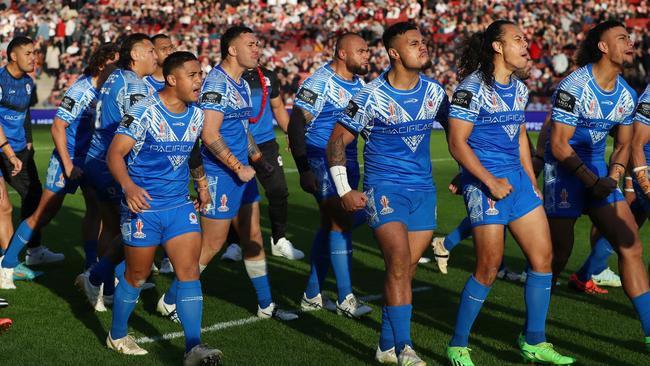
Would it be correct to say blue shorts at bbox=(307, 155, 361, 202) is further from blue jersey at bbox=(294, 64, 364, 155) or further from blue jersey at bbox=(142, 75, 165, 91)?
blue jersey at bbox=(142, 75, 165, 91)

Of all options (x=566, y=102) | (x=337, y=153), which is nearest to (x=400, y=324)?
(x=337, y=153)

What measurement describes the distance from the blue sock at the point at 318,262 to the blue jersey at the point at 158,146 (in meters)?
1.81

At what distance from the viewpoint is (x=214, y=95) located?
24.3 feet

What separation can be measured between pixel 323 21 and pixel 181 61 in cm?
3223

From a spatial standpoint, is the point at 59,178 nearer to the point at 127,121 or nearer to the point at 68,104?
the point at 68,104

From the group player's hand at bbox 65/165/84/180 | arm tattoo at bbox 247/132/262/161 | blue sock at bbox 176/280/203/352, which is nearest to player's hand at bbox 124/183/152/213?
Result: blue sock at bbox 176/280/203/352

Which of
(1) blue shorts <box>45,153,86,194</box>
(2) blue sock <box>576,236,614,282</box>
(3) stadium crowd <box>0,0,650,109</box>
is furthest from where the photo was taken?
(3) stadium crowd <box>0,0,650,109</box>

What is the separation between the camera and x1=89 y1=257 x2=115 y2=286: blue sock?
7.65 m

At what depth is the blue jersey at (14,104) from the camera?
32.2 ft

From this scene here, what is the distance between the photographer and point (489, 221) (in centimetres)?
613

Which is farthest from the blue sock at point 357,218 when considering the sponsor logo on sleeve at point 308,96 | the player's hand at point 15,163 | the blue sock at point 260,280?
the player's hand at point 15,163

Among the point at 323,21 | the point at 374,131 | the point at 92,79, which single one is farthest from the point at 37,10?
the point at 374,131

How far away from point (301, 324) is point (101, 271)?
1601mm

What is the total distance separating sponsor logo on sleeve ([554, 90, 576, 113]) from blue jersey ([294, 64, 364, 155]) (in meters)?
1.80
